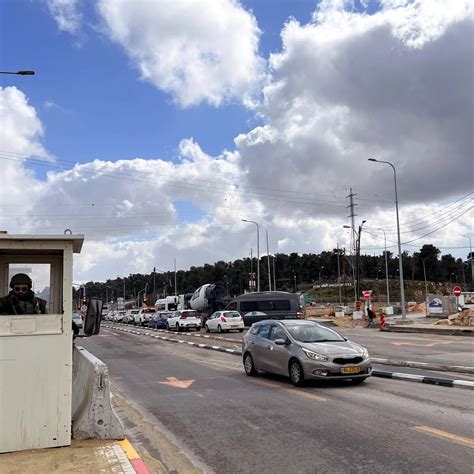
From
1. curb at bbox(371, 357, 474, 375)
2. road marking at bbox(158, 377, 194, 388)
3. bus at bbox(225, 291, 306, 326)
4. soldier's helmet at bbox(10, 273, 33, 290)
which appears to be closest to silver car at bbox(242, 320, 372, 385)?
road marking at bbox(158, 377, 194, 388)

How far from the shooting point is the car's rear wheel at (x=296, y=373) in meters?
11.3

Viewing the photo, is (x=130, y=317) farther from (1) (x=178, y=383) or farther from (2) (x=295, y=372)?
(2) (x=295, y=372)

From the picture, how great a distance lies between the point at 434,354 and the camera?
17.8m

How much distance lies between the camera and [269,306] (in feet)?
121

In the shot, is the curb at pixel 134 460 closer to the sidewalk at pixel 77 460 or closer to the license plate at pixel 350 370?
the sidewalk at pixel 77 460

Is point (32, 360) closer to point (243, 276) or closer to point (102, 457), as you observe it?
point (102, 457)

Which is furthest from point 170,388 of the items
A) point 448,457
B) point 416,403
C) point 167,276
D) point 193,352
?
point 167,276

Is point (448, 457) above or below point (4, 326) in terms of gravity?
below

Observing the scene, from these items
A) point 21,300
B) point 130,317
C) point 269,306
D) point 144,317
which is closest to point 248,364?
point 21,300

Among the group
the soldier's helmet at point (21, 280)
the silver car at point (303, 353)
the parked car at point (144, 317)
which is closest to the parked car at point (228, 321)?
the parked car at point (144, 317)

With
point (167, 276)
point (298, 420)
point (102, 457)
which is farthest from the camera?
point (167, 276)

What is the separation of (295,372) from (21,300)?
265 inches

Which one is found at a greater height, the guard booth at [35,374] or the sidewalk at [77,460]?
the guard booth at [35,374]

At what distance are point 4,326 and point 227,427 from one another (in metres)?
3.53
